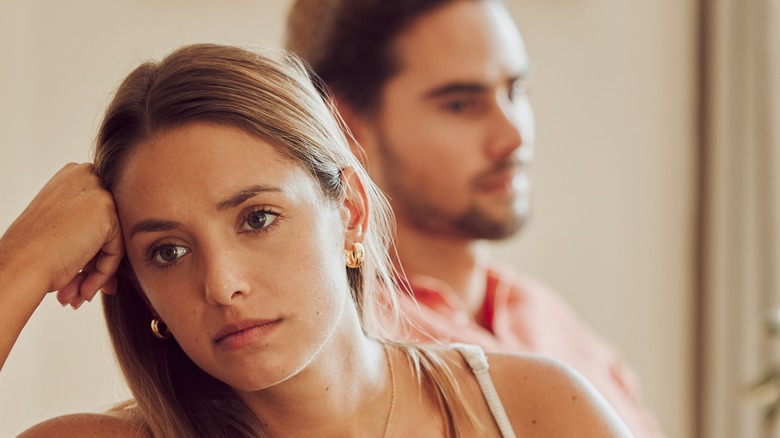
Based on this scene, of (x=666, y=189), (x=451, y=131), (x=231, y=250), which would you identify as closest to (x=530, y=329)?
(x=451, y=131)

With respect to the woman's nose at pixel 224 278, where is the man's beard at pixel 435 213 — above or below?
below

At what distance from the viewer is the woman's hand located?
137cm

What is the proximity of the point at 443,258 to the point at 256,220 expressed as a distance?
43.7 inches

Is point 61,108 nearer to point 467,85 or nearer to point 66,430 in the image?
point 467,85

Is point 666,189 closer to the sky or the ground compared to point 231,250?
closer to the ground

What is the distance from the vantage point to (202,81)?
1345 mm

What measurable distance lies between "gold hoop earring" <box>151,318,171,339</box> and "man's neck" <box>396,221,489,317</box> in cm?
94

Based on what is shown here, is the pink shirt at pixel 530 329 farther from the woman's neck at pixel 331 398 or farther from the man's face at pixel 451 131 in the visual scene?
the woman's neck at pixel 331 398

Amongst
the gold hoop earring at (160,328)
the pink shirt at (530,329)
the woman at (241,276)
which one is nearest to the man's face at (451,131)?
the pink shirt at (530,329)

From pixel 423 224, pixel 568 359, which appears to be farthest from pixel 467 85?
pixel 568 359

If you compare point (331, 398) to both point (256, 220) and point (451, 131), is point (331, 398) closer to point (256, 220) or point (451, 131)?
point (256, 220)

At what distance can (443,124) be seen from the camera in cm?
228

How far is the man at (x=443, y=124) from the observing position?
2.28m

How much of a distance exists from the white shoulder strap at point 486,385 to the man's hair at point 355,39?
0.85m
